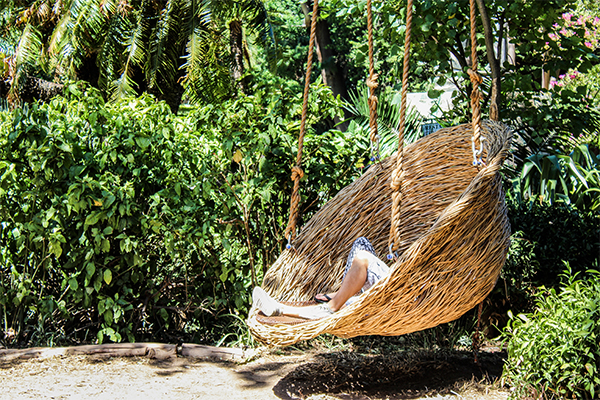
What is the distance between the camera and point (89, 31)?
6.21m

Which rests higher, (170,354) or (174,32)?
(174,32)

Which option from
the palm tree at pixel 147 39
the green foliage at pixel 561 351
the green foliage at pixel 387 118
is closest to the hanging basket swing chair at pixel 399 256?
the green foliage at pixel 561 351

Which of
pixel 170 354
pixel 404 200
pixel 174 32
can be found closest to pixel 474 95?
pixel 404 200

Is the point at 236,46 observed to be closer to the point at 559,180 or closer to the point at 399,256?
the point at 559,180

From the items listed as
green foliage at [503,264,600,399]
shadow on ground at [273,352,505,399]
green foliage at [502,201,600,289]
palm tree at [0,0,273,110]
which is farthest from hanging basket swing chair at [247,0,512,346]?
palm tree at [0,0,273,110]

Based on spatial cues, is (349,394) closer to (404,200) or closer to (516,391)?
(516,391)

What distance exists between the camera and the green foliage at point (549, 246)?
3.54 meters

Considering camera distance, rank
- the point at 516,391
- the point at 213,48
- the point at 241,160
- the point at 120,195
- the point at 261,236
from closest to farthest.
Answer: the point at 516,391
the point at 120,195
the point at 241,160
the point at 261,236
the point at 213,48

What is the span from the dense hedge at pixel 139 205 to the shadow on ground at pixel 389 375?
743 mm

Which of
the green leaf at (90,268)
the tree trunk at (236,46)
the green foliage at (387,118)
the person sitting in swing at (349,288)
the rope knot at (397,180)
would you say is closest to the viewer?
the rope knot at (397,180)

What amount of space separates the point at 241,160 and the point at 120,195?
0.80 meters

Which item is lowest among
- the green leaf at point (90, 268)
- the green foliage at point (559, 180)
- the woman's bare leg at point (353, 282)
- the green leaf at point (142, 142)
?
the woman's bare leg at point (353, 282)

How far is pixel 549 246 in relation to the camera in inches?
141

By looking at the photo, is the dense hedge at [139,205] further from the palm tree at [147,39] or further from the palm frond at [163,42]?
the palm frond at [163,42]
